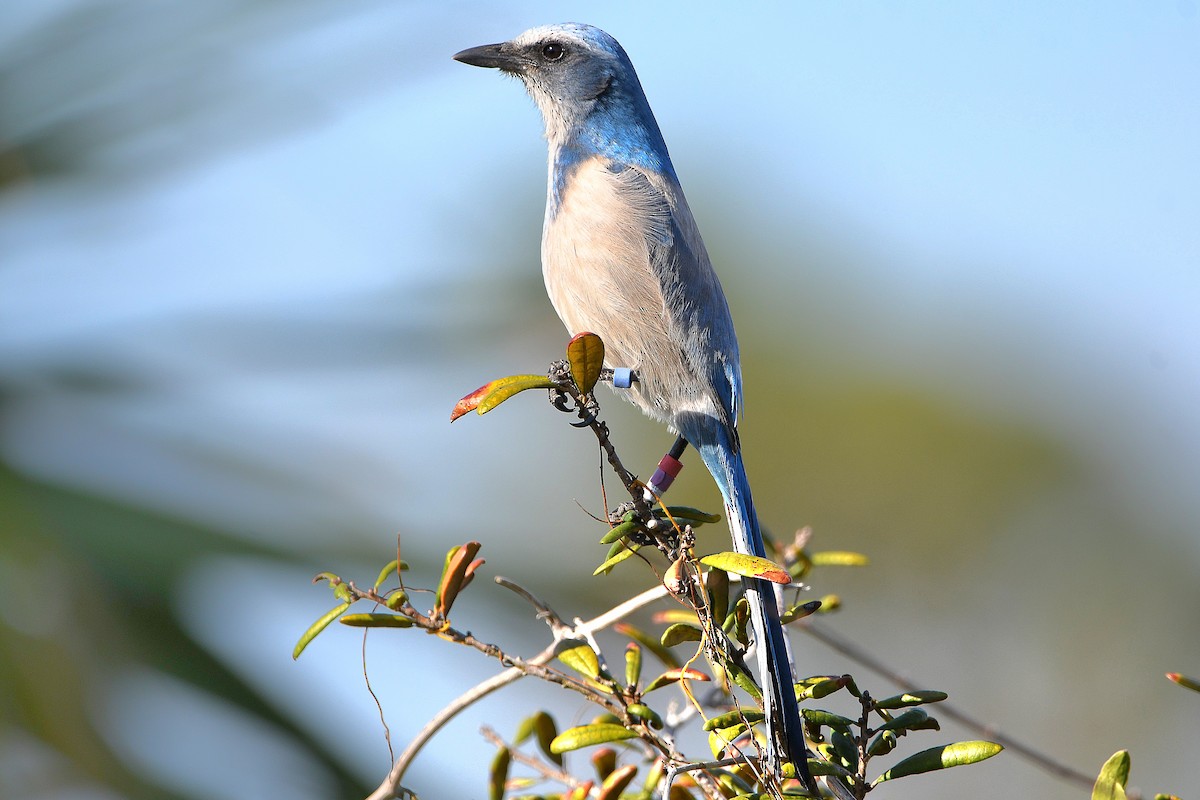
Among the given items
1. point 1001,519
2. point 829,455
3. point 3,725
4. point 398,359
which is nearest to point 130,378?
point 398,359

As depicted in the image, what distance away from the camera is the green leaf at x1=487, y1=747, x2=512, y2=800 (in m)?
1.70

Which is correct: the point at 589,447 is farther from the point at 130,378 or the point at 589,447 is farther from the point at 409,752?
the point at 409,752

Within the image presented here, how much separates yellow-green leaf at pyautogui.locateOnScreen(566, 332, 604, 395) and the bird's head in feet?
4.41

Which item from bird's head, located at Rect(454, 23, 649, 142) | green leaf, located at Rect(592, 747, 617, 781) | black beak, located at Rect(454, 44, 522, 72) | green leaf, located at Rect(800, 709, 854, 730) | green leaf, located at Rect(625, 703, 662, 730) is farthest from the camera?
black beak, located at Rect(454, 44, 522, 72)

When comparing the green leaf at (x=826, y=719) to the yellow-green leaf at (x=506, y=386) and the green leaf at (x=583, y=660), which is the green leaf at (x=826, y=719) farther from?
the yellow-green leaf at (x=506, y=386)

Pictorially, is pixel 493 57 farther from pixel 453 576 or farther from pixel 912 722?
pixel 912 722

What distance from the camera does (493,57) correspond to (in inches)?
119

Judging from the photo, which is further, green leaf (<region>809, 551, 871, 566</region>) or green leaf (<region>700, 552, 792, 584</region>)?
green leaf (<region>809, 551, 871, 566</region>)

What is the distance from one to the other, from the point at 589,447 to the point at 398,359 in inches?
125

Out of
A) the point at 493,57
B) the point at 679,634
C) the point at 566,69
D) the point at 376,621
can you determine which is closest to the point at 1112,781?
the point at 679,634

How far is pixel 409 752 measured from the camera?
5.09 ft

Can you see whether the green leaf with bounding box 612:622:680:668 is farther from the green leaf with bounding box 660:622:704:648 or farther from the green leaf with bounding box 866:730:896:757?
the green leaf with bounding box 866:730:896:757

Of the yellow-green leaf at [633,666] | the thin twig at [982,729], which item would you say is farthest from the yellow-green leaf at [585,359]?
the thin twig at [982,729]

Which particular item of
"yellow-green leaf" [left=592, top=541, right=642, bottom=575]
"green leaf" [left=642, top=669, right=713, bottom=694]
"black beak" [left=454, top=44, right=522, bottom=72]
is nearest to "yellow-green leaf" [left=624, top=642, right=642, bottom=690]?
"green leaf" [left=642, top=669, right=713, bottom=694]
